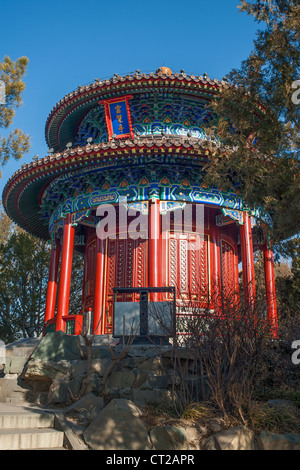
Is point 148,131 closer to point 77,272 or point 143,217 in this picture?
point 143,217

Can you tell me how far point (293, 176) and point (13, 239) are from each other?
50.0ft

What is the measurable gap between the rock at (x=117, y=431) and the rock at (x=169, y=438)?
0.10 meters

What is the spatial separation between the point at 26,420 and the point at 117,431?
1.29 m

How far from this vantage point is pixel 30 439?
5.01m

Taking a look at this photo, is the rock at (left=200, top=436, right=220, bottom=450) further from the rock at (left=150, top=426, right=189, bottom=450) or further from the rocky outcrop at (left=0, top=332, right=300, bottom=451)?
the rock at (left=150, top=426, right=189, bottom=450)

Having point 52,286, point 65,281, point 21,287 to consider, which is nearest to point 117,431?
point 65,281

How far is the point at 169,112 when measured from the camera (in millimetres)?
12492

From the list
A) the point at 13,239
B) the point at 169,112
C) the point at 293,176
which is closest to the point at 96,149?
the point at 169,112

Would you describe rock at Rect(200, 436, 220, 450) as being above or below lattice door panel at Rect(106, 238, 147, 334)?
below

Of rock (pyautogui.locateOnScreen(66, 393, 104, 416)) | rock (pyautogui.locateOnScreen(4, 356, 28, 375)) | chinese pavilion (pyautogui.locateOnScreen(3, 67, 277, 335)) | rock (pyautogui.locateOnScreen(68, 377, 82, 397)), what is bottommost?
rock (pyautogui.locateOnScreen(66, 393, 104, 416))

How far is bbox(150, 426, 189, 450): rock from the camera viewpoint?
191 inches

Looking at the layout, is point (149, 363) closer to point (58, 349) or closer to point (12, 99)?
point (58, 349)

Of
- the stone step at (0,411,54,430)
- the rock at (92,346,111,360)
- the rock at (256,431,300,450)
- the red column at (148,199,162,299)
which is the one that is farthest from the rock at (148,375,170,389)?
the red column at (148,199,162,299)

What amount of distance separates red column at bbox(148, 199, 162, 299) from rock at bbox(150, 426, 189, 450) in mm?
5111
